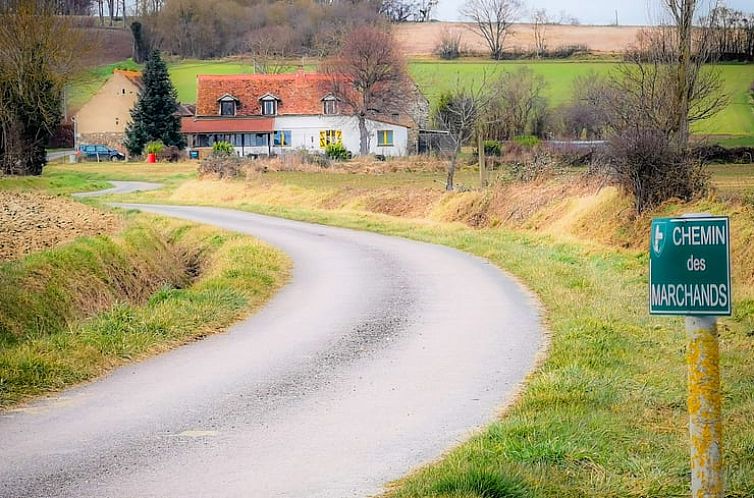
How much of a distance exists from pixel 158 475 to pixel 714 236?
423 cm

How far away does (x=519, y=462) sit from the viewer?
6977 mm

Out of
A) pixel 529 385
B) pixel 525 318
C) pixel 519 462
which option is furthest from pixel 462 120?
pixel 519 462

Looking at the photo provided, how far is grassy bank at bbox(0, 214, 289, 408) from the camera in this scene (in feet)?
34.6

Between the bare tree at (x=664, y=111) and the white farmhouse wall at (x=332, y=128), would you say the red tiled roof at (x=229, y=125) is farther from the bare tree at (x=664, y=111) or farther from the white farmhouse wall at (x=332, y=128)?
the bare tree at (x=664, y=111)

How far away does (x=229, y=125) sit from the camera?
84125 mm

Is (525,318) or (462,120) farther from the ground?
(462,120)

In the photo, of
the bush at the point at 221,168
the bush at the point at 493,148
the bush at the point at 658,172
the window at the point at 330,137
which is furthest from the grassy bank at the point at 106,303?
the window at the point at 330,137

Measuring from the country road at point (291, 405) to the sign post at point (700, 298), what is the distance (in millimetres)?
2367

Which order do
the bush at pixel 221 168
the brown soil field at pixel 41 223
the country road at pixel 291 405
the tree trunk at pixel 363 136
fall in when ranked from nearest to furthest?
the country road at pixel 291 405 < the brown soil field at pixel 41 223 < the bush at pixel 221 168 < the tree trunk at pixel 363 136

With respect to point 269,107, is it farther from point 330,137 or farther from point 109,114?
point 109,114

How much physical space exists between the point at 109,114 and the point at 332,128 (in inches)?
886

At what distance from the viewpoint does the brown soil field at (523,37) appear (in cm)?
9331

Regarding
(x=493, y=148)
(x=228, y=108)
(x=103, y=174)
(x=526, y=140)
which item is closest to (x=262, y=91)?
(x=228, y=108)

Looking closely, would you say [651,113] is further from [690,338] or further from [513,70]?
[513,70]
